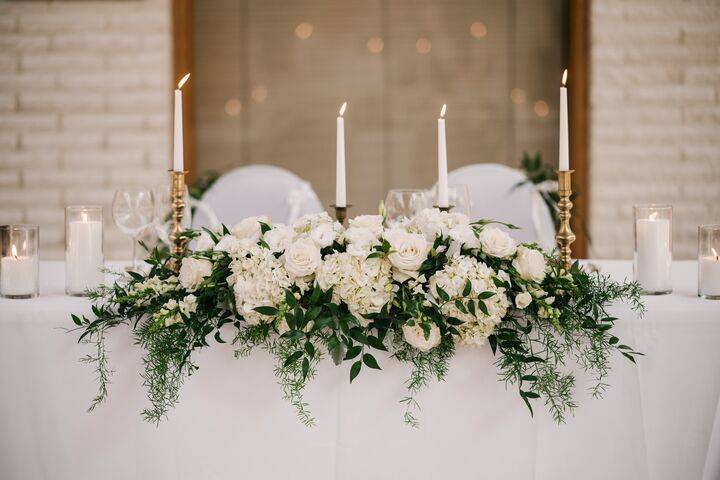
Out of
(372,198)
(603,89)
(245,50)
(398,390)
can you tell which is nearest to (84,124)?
(245,50)

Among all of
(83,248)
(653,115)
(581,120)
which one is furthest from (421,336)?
(653,115)

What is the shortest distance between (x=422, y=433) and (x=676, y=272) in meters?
0.83

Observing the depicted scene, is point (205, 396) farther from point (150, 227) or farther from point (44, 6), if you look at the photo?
point (44, 6)

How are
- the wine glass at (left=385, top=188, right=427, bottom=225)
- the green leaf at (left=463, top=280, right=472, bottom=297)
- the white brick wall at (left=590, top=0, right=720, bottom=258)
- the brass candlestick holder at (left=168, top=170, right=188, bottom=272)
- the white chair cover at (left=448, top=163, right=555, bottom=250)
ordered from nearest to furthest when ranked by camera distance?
the green leaf at (left=463, top=280, right=472, bottom=297)
the brass candlestick holder at (left=168, top=170, right=188, bottom=272)
the wine glass at (left=385, top=188, right=427, bottom=225)
the white chair cover at (left=448, top=163, right=555, bottom=250)
the white brick wall at (left=590, top=0, right=720, bottom=258)

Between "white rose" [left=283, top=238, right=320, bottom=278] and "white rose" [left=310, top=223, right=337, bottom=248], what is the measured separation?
30 millimetres

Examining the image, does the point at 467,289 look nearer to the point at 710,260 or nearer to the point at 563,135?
the point at 563,135

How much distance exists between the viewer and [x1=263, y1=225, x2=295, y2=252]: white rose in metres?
1.16

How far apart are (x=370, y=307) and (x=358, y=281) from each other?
0.14 feet

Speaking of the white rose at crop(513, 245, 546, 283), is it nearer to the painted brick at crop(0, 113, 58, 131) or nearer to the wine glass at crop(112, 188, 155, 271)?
the wine glass at crop(112, 188, 155, 271)

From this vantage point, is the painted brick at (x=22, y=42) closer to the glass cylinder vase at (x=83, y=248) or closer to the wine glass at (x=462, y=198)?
the glass cylinder vase at (x=83, y=248)

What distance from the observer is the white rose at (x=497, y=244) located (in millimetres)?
1133

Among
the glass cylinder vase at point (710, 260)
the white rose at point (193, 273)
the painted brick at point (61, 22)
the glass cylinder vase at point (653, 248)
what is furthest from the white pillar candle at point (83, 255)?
the painted brick at point (61, 22)

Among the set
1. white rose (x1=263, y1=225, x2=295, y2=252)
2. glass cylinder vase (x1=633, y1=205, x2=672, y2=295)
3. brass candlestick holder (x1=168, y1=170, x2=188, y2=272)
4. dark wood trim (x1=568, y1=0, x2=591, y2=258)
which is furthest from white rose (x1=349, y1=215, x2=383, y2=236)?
dark wood trim (x1=568, y1=0, x2=591, y2=258)

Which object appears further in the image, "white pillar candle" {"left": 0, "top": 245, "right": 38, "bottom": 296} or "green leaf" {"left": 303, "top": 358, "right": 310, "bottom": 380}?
"white pillar candle" {"left": 0, "top": 245, "right": 38, "bottom": 296}
